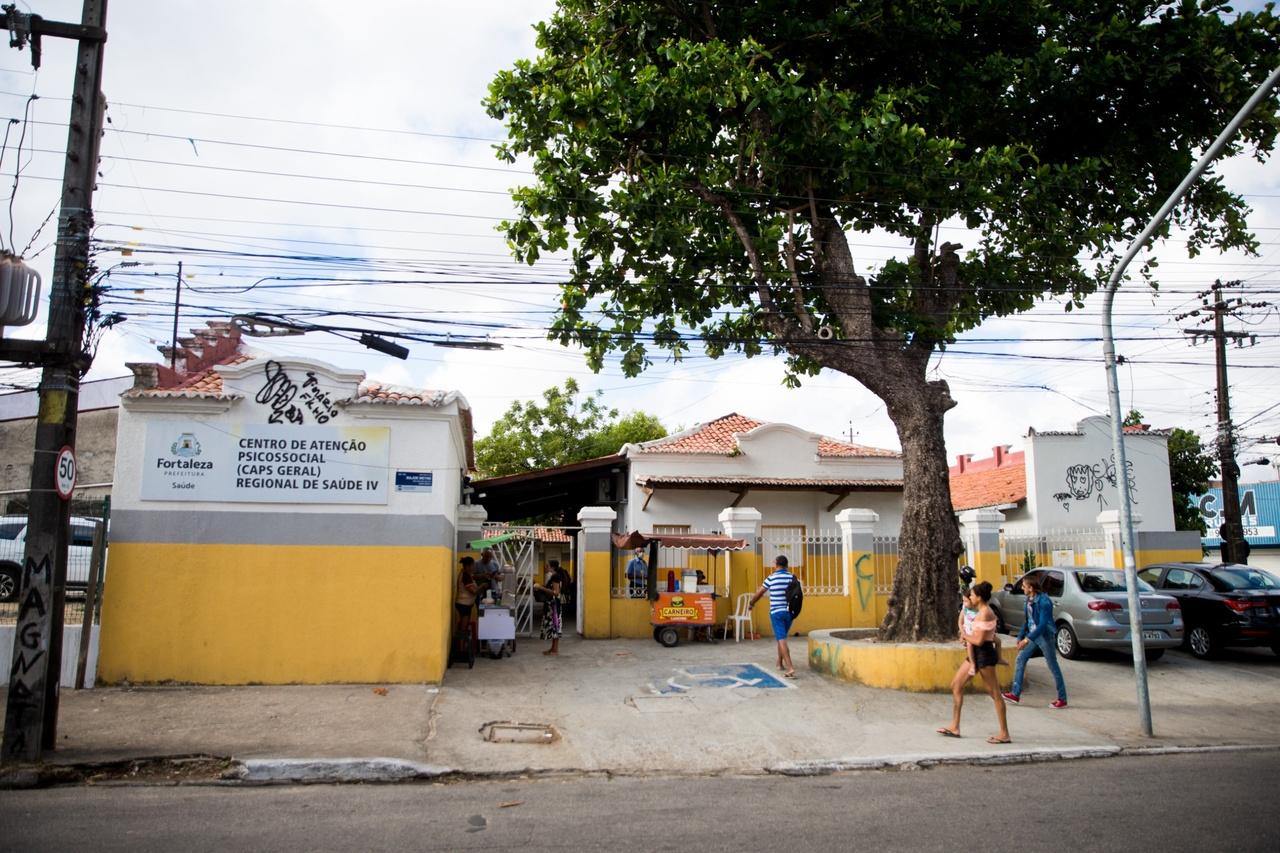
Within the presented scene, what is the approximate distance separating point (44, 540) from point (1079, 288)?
14.1 metres

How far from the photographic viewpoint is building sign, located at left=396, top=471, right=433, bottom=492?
1216 cm

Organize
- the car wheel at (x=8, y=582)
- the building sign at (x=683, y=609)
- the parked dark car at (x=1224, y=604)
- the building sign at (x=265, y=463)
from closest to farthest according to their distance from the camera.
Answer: the building sign at (x=265, y=463), the car wheel at (x=8, y=582), the parked dark car at (x=1224, y=604), the building sign at (x=683, y=609)

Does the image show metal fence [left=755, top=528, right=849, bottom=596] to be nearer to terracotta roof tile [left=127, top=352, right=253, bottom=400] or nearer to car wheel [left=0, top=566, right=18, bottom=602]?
terracotta roof tile [left=127, top=352, right=253, bottom=400]

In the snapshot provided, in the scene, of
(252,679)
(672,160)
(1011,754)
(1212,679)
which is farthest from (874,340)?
(252,679)

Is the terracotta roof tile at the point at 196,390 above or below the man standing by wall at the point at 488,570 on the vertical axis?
above

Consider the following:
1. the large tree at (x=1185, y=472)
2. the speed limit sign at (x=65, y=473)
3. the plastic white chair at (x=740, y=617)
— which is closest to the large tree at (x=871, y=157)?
the plastic white chair at (x=740, y=617)

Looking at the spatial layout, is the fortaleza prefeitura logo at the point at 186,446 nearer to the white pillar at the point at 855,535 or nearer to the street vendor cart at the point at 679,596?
the street vendor cart at the point at 679,596

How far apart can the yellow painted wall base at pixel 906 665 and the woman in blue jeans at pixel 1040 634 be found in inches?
28.2

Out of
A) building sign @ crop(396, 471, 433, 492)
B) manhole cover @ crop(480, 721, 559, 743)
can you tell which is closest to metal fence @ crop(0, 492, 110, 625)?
building sign @ crop(396, 471, 433, 492)

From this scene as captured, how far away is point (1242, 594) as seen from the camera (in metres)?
14.4

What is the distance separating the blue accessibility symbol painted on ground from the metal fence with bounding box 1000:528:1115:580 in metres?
8.54

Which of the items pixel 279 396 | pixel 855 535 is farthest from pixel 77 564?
pixel 855 535

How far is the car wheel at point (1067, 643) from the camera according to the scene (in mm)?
14467

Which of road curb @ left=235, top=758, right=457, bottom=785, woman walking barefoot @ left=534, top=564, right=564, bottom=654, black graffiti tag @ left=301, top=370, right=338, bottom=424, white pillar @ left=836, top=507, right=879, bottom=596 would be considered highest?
black graffiti tag @ left=301, top=370, right=338, bottom=424
